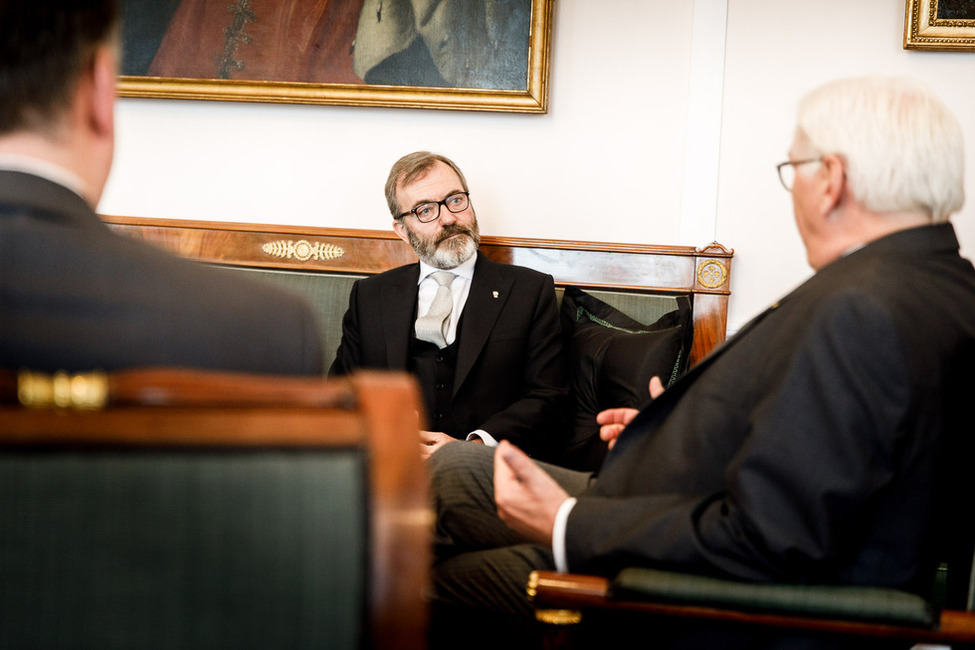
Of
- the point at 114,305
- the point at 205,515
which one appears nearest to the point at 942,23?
the point at 114,305

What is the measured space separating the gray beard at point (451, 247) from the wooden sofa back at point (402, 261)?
0.25 m

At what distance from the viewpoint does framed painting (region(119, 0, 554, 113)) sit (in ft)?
12.5

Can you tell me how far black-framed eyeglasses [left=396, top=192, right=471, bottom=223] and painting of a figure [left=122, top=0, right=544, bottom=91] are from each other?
573 mm

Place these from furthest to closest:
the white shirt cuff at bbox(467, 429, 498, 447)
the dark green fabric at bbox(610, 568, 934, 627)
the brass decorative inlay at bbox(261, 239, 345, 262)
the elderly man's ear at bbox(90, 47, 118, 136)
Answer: the brass decorative inlay at bbox(261, 239, 345, 262)
the white shirt cuff at bbox(467, 429, 498, 447)
the dark green fabric at bbox(610, 568, 934, 627)
the elderly man's ear at bbox(90, 47, 118, 136)

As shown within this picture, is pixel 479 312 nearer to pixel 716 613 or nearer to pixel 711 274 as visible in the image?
pixel 711 274

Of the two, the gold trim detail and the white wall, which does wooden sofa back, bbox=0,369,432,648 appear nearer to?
the gold trim detail

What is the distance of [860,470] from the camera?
1.45 m

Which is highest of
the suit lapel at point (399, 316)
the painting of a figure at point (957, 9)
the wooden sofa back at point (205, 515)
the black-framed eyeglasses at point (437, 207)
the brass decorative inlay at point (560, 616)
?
the painting of a figure at point (957, 9)

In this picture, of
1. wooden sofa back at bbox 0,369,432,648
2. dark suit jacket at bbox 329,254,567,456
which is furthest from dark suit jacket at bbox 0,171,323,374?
dark suit jacket at bbox 329,254,567,456

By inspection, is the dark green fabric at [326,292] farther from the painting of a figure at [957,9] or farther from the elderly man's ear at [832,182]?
the painting of a figure at [957,9]

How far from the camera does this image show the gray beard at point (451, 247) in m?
3.55

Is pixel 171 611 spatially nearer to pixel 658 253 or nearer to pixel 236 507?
pixel 236 507

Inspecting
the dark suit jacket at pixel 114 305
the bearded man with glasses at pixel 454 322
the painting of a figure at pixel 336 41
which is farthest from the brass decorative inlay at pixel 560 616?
the painting of a figure at pixel 336 41

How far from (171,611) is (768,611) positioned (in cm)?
102
